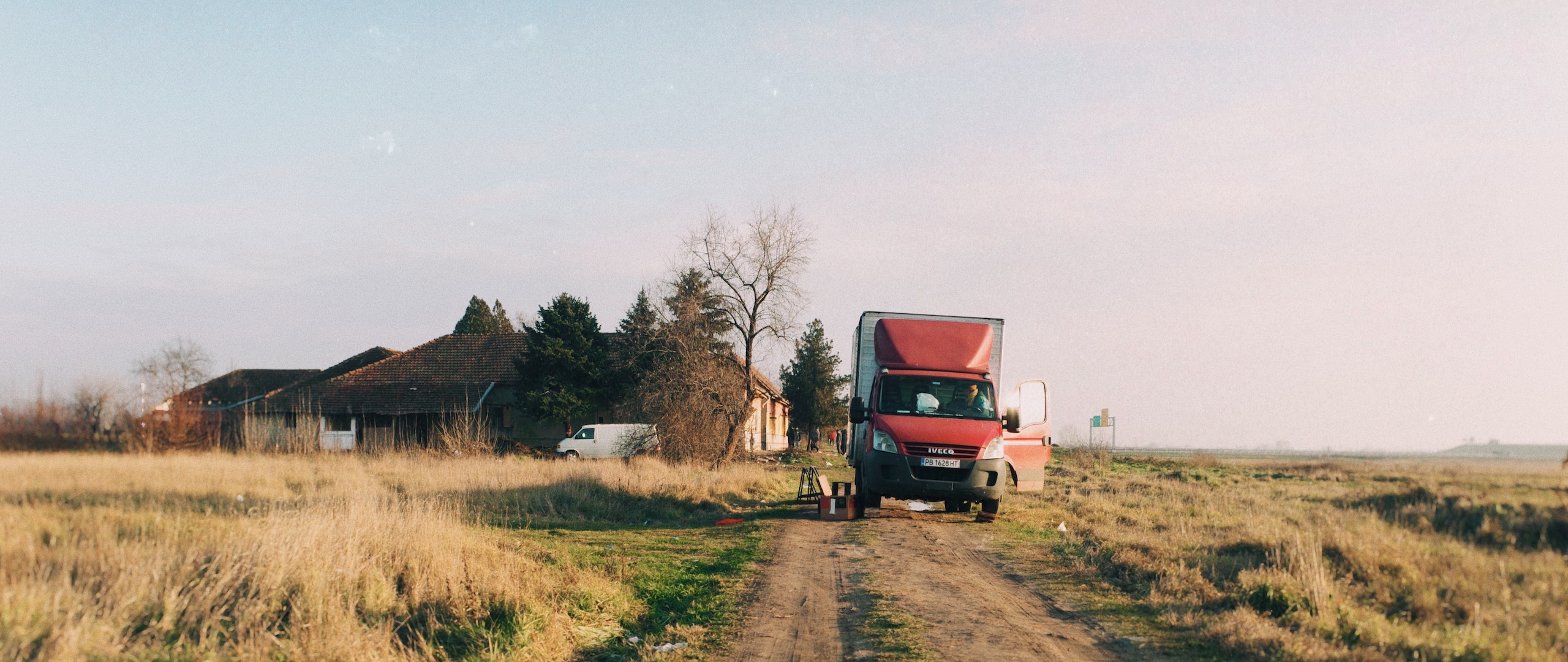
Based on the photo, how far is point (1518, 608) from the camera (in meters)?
4.43

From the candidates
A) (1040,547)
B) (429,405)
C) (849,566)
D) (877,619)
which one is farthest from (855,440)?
(429,405)

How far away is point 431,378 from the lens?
1823 inches

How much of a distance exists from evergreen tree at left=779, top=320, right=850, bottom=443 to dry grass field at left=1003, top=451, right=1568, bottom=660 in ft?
180

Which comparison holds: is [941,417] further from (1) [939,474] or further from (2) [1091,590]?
(2) [1091,590]

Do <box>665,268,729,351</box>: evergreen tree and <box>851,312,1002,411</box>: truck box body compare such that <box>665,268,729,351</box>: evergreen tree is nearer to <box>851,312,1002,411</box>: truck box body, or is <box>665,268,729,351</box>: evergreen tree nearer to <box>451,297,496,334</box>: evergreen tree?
<box>851,312,1002,411</box>: truck box body

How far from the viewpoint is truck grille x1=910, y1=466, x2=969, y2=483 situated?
13.3 m

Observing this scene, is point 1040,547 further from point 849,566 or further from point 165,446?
point 165,446

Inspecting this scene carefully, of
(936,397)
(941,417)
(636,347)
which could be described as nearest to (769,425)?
(636,347)

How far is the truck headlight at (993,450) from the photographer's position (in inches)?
527

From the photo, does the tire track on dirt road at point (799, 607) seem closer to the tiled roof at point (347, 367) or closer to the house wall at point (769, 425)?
the house wall at point (769, 425)

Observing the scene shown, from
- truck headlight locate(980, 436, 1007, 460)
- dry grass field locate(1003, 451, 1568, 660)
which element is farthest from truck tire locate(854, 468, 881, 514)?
dry grass field locate(1003, 451, 1568, 660)

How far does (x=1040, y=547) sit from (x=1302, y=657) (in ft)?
20.7

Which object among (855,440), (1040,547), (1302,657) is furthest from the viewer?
(855,440)

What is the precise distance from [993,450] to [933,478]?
118 cm
